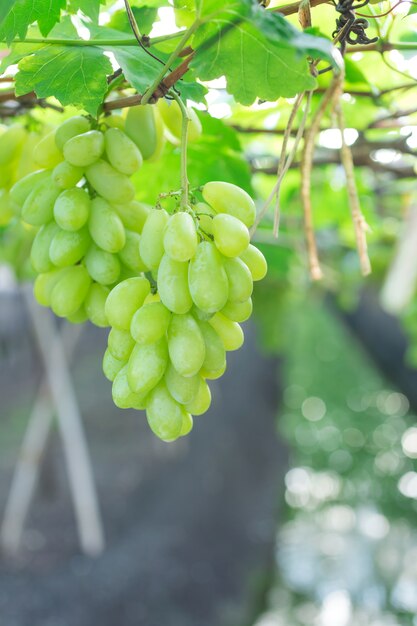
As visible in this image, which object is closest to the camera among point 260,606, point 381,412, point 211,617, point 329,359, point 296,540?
point 211,617

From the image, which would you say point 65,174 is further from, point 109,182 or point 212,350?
point 212,350

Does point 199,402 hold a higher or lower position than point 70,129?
lower

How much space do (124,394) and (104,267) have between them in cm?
9

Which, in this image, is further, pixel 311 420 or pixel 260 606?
pixel 311 420

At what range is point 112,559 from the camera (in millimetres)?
2527

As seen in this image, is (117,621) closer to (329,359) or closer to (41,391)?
(41,391)

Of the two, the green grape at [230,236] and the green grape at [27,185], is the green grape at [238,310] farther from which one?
the green grape at [27,185]

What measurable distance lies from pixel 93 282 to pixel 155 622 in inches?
85.2

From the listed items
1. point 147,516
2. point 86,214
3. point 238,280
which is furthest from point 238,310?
point 147,516

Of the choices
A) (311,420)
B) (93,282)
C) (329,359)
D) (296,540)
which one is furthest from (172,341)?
(329,359)

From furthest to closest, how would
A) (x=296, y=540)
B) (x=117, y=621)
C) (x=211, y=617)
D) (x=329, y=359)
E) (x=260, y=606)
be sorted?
1. (x=329, y=359)
2. (x=296, y=540)
3. (x=260, y=606)
4. (x=211, y=617)
5. (x=117, y=621)

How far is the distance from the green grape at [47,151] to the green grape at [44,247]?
0.13ft

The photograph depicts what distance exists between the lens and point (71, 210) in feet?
1.26

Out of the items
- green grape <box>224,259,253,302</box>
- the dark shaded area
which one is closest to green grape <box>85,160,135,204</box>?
green grape <box>224,259,253,302</box>
